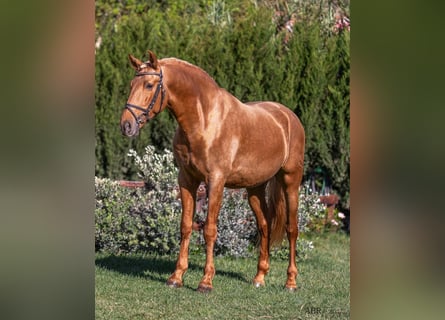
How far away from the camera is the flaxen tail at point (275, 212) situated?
646cm

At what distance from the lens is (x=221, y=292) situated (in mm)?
5938

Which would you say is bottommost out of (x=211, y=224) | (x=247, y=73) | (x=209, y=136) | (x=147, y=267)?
(x=147, y=267)

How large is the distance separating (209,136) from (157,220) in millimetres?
2116

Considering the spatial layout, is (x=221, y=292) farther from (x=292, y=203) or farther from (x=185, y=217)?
(x=292, y=203)

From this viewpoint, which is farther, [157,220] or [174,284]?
[157,220]

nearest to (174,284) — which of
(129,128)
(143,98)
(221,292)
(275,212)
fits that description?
(221,292)
